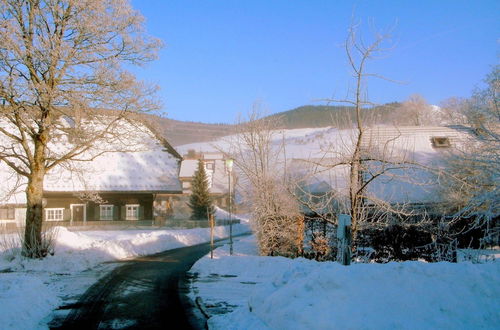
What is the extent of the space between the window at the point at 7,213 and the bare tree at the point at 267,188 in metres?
23.4

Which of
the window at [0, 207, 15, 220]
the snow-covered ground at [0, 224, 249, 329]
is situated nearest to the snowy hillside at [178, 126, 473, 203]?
the snow-covered ground at [0, 224, 249, 329]

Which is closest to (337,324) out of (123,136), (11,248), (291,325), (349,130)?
(291,325)

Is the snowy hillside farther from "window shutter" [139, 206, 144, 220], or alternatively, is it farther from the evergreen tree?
the evergreen tree

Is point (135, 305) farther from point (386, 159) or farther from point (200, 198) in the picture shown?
point (200, 198)

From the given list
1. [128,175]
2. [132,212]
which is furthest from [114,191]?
[132,212]

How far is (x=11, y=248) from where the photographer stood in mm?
18125

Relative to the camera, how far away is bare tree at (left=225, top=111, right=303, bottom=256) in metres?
19.8

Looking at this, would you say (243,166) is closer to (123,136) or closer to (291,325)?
(123,136)

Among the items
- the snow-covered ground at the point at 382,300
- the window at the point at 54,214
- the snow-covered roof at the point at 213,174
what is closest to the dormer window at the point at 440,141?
the snow-covered ground at the point at 382,300

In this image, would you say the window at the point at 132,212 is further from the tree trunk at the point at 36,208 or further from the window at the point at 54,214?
the tree trunk at the point at 36,208

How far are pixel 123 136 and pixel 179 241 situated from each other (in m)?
15.4

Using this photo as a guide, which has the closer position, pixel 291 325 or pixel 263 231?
pixel 291 325

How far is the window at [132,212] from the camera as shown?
42750mm

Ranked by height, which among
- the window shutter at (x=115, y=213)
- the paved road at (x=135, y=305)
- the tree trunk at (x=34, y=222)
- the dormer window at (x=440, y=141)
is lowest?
the window shutter at (x=115, y=213)
